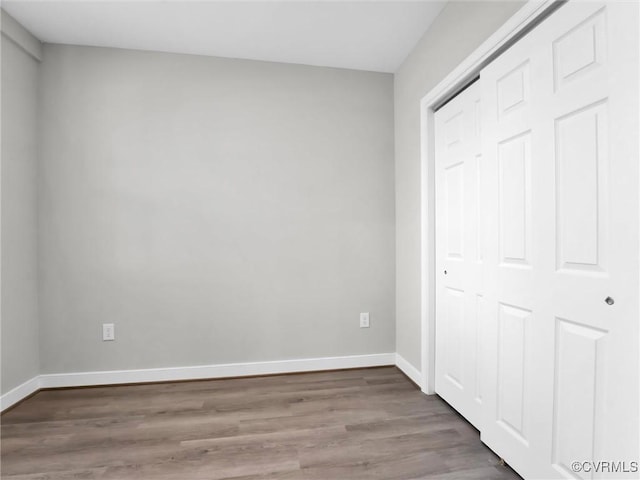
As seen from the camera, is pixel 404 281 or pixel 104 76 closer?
pixel 104 76

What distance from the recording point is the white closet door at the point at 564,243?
1091 millimetres

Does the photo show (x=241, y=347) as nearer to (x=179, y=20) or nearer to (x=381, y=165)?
(x=381, y=165)

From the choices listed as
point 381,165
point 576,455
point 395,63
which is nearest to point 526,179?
point 576,455

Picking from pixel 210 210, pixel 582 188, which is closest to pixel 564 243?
pixel 582 188

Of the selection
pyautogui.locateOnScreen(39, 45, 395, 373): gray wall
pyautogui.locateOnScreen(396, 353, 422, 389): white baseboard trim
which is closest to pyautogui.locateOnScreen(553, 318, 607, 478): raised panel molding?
pyautogui.locateOnScreen(396, 353, 422, 389): white baseboard trim

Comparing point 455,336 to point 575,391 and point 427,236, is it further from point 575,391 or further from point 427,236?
point 575,391

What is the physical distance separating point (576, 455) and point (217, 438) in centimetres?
168

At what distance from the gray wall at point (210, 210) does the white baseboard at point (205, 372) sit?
2.3 inches

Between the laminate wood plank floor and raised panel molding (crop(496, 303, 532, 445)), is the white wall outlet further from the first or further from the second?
raised panel molding (crop(496, 303, 532, 445))

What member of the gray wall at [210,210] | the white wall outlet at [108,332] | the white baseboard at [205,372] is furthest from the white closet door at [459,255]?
the white wall outlet at [108,332]

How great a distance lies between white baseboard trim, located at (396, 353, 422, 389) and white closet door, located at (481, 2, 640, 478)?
0.82m

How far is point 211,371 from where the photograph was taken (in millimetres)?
2766

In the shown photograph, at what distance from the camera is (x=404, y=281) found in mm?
2885

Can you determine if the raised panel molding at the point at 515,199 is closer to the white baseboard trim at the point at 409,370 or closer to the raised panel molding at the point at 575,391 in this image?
the raised panel molding at the point at 575,391
